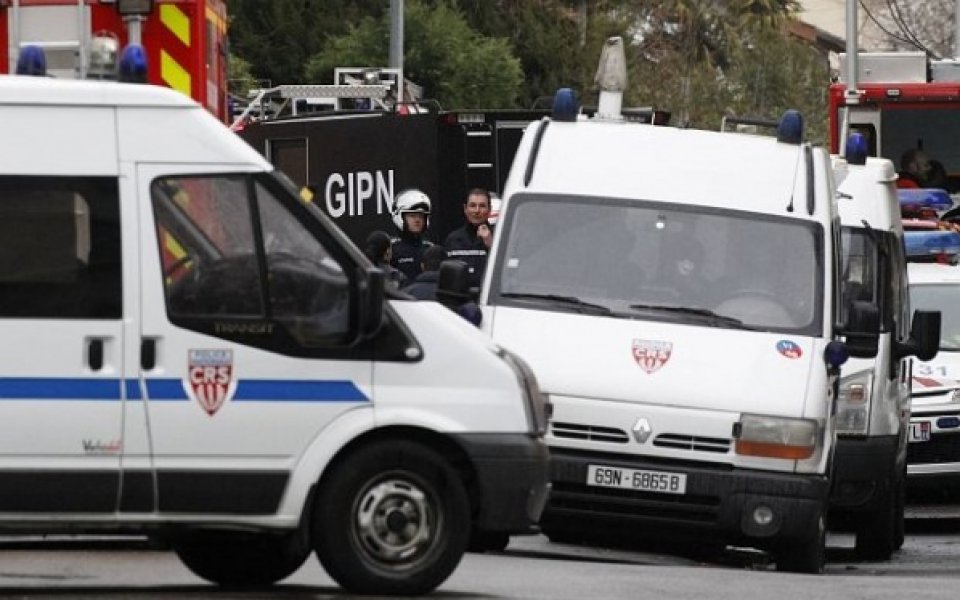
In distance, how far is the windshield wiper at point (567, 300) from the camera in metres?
13.9

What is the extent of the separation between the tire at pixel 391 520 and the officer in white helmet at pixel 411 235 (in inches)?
287

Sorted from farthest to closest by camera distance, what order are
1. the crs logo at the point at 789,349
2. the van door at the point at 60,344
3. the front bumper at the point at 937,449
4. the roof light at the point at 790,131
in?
the front bumper at the point at 937,449, the roof light at the point at 790,131, the crs logo at the point at 789,349, the van door at the point at 60,344

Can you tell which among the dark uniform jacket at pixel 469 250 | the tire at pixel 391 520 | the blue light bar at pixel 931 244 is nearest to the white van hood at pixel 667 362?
the tire at pixel 391 520

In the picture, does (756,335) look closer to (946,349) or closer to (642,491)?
(642,491)

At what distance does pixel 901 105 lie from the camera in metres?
28.3

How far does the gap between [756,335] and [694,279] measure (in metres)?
0.50

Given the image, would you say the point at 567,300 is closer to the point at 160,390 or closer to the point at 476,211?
the point at 160,390

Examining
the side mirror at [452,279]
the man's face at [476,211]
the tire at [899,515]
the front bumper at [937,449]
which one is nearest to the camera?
the side mirror at [452,279]

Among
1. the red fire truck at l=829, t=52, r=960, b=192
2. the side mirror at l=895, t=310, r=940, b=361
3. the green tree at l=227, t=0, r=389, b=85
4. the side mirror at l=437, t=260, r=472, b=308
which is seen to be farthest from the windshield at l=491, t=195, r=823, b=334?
the green tree at l=227, t=0, r=389, b=85

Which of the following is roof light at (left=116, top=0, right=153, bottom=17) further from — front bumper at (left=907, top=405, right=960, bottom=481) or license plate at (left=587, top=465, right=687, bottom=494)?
front bumper at (left=907, top=405, right=960, bottom=481)

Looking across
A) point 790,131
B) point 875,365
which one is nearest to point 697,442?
point 790,131

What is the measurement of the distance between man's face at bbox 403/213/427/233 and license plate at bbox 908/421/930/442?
3.70 metres

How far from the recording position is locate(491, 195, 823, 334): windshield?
45.9 feet

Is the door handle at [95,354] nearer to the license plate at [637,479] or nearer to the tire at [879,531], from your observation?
the license plate at [637,479]
